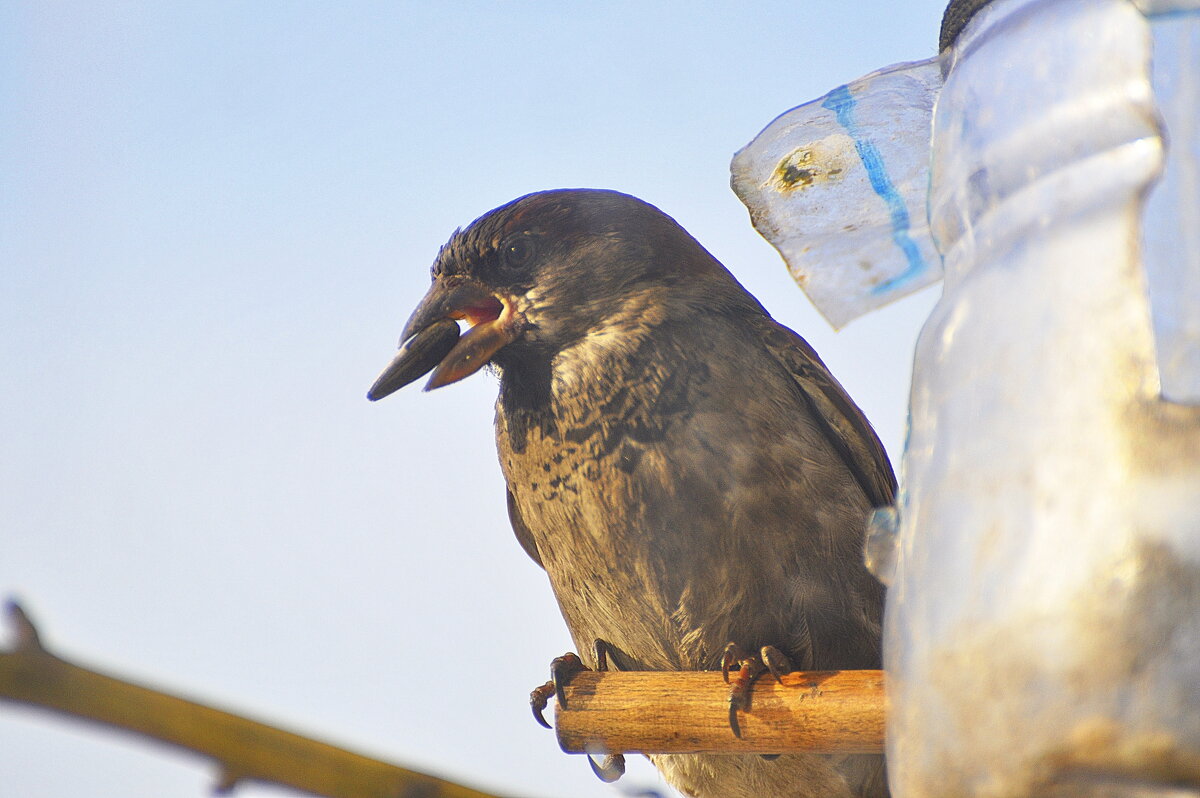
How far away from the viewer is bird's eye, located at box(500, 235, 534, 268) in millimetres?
2455

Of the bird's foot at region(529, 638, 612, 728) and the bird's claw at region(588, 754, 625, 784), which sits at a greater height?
the bird's foot at region(529, 638, 612, 728)

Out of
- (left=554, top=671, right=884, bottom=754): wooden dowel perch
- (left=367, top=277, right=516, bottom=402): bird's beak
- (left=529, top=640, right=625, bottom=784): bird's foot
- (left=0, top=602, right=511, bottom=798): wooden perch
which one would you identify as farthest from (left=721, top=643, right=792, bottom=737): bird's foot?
(left=0, top=602, right=511, bottom=798): wooden perch

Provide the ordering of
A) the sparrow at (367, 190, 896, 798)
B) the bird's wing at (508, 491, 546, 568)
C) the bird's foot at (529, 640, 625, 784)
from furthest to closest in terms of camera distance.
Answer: the bird's wing at (508, 491, 546, 568)
the sparrow at (367, 190, 896, 798)
the bird's foot at (529, 640, 625, 784)

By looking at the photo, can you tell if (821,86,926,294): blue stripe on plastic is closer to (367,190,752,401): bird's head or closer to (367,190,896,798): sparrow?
(367,190,896,798): sparrow

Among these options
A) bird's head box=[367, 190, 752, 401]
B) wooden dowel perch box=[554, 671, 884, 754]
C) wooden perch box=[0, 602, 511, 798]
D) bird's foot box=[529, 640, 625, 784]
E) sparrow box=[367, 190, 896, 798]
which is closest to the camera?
wooden perch box=[0, 602, 511, 798]

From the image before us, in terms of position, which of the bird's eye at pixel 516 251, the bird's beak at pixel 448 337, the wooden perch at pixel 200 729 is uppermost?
the wooden perch at pixel 200 729

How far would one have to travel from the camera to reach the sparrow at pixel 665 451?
2205 millimetres

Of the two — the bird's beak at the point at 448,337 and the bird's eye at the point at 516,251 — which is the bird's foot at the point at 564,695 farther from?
the bird's eye at the point at 516,251

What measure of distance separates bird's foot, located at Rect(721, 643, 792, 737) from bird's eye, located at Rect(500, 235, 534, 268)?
2.84ft

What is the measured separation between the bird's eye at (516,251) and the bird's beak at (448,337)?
3.0 inches

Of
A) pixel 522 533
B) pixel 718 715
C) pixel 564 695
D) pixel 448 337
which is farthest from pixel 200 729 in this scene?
pixel 522 533

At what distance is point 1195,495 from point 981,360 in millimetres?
255

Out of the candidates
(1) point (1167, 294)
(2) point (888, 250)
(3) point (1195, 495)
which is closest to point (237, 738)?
(3) point (1195, 495)

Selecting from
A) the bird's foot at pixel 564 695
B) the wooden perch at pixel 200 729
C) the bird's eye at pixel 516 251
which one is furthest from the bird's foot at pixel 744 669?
the wooden perch at pixel 200 729
